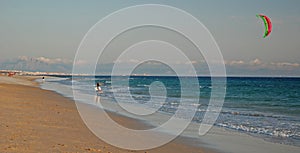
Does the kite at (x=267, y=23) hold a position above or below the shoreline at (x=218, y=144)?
above

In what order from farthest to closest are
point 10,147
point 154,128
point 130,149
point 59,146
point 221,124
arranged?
point 221,124, point 154,128, point 130,149, point 59,146, point 10,147

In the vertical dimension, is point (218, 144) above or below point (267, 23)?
below

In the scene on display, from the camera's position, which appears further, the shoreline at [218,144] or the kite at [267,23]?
the kite at [267,23]

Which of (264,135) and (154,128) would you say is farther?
(154,128)

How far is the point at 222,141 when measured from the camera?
37.9 feet

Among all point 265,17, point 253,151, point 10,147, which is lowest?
point 253,151

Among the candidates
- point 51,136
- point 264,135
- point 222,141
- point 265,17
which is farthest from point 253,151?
point 265,17

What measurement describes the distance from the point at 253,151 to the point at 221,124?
6008 mm

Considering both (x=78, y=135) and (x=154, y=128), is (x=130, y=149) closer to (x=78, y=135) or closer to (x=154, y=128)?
(x=78, y=135)

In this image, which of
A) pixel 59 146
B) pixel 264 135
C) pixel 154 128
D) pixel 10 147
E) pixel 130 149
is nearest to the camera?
pixel 10 147

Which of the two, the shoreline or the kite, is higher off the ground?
the kite

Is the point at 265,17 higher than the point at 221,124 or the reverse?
higher

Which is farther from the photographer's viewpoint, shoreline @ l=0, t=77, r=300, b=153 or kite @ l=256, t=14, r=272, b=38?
kite @ l=256, t=14, r=272, b=38

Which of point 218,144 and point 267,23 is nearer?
point 218,144
